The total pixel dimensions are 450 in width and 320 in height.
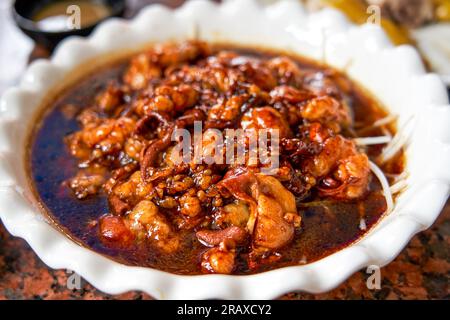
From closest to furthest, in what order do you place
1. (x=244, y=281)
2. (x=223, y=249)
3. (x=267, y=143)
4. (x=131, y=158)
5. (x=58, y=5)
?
(x=244, y=281) < (x=223, y=249) < (x=267, y=143) < (x=131, y=158) < (x=58, y=5)

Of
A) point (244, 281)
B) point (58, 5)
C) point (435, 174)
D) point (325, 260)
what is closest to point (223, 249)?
point (244, 281)

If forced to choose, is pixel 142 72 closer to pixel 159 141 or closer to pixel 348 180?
pixel 159 141

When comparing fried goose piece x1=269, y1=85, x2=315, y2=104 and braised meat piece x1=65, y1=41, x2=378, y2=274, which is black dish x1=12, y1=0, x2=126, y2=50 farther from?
fried goose piece x1=269, y1=85, x2=315, y2=104

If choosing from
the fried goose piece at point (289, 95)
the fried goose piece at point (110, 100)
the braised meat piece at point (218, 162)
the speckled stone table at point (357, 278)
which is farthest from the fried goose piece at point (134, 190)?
the fried goose piece at point (289, 95)

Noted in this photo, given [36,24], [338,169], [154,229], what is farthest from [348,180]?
[36,24]

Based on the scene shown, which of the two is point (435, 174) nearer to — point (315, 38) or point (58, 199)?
point (315, 38)

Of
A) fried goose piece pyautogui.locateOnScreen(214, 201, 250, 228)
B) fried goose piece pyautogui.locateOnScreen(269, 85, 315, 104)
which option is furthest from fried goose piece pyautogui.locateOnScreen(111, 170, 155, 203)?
fried goose piece pyautogui.locateOnScreen(269, 85, 315, 104)
